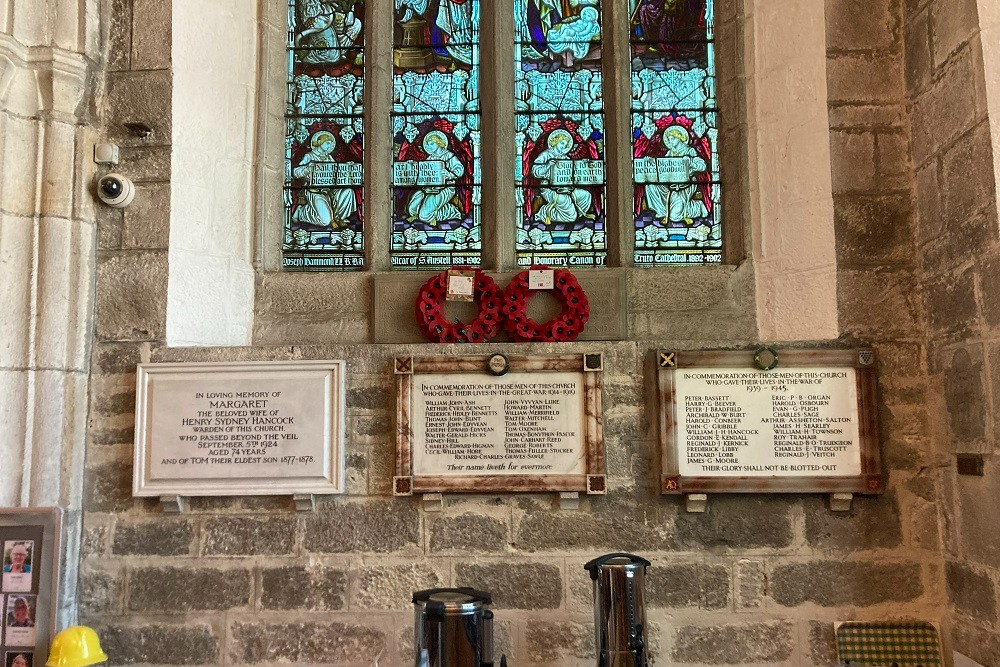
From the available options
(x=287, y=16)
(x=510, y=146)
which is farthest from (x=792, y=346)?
(x=287, y=16)

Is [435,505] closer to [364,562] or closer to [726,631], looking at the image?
[364,562]

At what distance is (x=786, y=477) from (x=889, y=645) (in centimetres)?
68

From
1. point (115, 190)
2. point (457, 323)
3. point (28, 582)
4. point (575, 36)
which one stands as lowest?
point (28, 582)

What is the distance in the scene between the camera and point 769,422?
3020 millimetres

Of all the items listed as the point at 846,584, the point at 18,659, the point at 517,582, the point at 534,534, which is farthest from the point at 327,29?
the point at 846,584

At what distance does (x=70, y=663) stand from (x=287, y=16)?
8.99 ft

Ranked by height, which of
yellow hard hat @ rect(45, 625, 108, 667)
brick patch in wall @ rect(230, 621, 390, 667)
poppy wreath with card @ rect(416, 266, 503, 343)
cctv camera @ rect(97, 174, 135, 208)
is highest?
cctv camera @ rect(97, 174, 135, 208)

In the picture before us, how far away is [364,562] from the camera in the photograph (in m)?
3.03

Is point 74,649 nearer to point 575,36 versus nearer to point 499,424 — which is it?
point 499,424

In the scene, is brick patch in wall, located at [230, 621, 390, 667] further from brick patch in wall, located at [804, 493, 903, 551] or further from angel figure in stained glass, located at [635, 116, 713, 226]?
angel figure in stained glass, located at [635, 116, 713, 226]

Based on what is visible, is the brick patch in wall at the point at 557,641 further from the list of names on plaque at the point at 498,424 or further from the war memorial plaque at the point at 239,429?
the war memorial plaque at the point at 239,429

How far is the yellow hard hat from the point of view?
8.68 feet

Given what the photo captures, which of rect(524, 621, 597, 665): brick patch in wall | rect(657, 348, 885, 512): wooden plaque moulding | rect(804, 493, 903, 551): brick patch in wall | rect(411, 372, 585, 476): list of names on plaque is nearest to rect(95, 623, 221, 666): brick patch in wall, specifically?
rect(411, 372, 585, 476): list of names on plaque

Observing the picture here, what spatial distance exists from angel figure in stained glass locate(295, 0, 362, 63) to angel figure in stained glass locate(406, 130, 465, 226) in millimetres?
635
